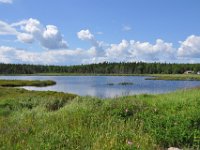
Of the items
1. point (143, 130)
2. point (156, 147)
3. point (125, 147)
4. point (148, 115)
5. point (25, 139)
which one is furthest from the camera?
point (148, 115)

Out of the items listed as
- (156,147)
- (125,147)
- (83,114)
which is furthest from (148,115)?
(125,147)

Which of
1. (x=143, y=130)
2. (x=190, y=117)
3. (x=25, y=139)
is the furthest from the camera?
(x=190, y=117)

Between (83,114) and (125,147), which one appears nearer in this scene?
(125,147)

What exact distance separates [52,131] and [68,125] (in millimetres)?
1244

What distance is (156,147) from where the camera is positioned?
8.21 meters

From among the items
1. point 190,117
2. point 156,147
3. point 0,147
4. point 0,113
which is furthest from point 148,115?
point 0,113

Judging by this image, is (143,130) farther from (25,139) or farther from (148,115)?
(25,139)

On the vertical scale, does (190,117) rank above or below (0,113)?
above

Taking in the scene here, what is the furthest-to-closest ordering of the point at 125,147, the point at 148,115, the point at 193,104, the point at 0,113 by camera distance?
the point at 0,113, the point at 193,104, the point at 148,115, the point at 125,147

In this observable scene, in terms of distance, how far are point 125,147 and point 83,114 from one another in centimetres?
434

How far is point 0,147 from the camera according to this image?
839 cm

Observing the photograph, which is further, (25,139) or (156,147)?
(25,139)

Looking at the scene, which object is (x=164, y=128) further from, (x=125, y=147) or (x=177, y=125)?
(x=125, y=147)

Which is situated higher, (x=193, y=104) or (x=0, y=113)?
(x=193, y=104)
